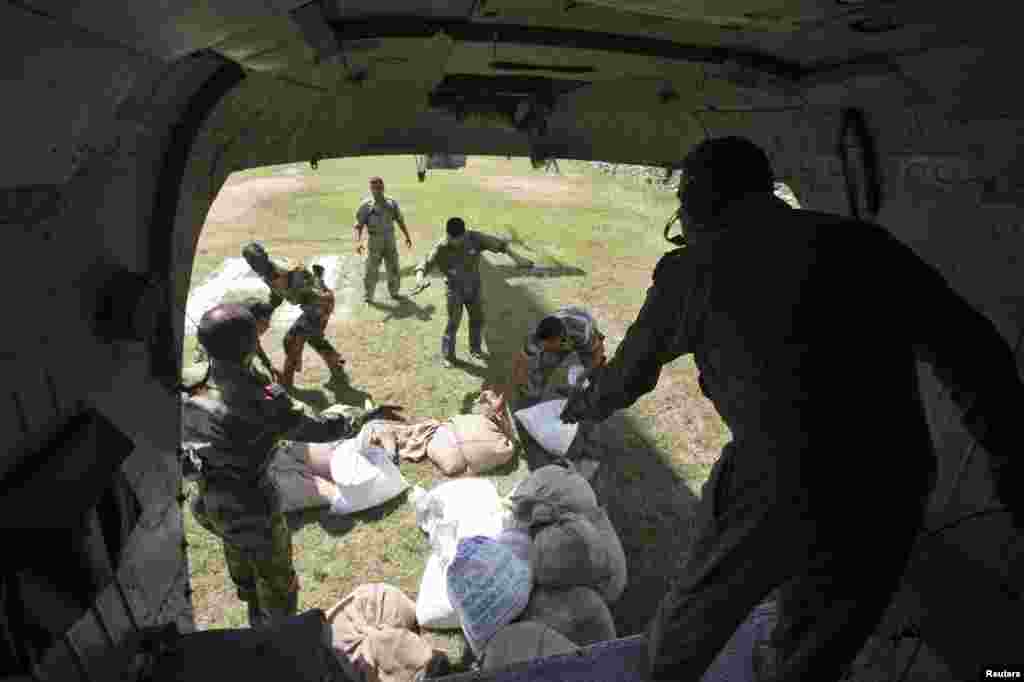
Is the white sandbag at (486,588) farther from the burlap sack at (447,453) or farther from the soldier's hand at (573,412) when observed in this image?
the soldier's hand at (573,412)

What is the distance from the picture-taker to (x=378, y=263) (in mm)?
6895

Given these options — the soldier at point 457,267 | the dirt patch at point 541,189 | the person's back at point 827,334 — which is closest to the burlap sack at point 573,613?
the person's back at point 827,334

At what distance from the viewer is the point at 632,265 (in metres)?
8.45

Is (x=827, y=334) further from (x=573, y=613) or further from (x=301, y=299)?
(x=301, y=299)

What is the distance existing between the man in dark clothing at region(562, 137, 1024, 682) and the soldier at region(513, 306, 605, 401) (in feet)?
9.44

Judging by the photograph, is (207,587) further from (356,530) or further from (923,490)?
(923,490)

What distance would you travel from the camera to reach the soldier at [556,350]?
4211 mm

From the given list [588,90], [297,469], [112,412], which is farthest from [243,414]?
[588,90]

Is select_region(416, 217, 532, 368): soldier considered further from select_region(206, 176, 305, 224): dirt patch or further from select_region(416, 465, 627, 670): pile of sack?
select_region(206, 176, 305, 224): dirt patch

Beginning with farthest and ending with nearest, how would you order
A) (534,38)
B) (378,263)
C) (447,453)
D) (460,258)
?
(378,263)
(460,258)
(447,453)
(534,38)

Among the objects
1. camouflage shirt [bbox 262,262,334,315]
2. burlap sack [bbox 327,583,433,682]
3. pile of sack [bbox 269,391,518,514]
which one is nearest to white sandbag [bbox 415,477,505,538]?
pile of sack [bbox 269,391,518,514]

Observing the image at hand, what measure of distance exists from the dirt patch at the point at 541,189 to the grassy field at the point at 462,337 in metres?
0.05

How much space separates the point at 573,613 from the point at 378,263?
5236 millimetres

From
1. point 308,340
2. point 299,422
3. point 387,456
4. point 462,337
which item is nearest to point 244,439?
point 299,422
